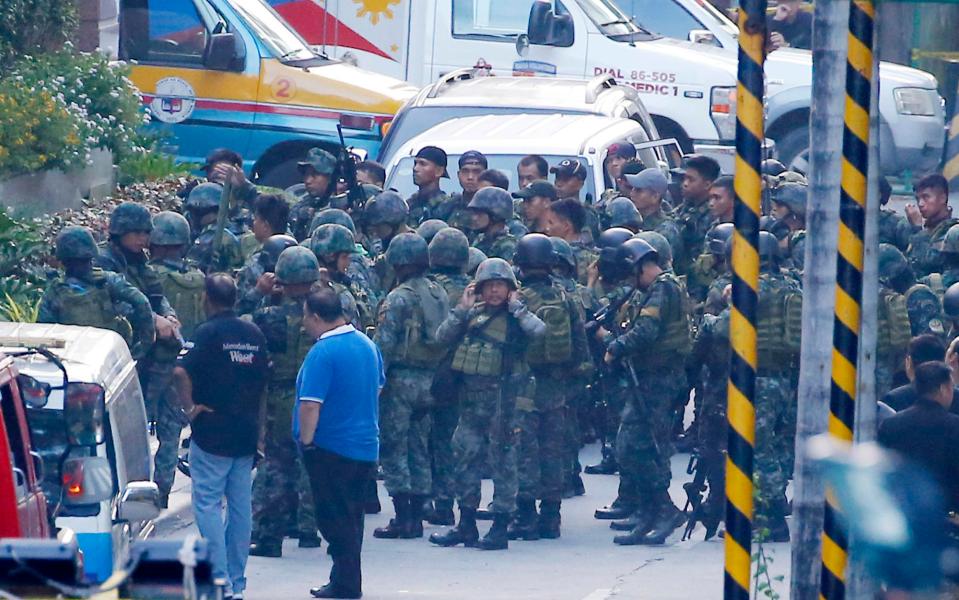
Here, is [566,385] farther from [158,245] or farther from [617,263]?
[158,245]

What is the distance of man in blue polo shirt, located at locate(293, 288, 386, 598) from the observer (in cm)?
891

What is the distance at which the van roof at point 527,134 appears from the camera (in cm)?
1417

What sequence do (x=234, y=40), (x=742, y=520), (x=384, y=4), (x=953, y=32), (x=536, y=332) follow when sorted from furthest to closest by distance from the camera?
1. (x=953, y=32)
2. (x=384, y=4)
3. (x=234, y=40)
4. (x=536, y=332)
5. (x=742, y=520)

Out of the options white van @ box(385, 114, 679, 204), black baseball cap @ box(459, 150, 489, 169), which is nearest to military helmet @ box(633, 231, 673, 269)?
black baseball cap @ box(459, 150, 489, 169)

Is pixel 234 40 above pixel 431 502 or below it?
above

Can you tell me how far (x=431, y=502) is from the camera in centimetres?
1135

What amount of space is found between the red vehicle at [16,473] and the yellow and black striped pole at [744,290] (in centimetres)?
226

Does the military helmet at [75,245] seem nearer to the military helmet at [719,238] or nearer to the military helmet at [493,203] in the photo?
the military helmet at [493,203]

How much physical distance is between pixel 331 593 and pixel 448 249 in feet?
7.90

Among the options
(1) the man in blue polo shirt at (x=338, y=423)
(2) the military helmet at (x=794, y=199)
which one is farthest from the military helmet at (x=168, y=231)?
(2) the military helmet at (x=794, y=199)

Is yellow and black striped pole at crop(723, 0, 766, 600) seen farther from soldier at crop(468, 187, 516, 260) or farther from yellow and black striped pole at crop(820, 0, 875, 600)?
soldier at crop(468, 187, 516, 260)

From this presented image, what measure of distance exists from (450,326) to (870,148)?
4.55 m

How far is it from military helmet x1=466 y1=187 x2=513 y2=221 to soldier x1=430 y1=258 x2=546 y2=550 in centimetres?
182

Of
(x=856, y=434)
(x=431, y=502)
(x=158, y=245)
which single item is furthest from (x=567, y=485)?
(x=856, y=434)
